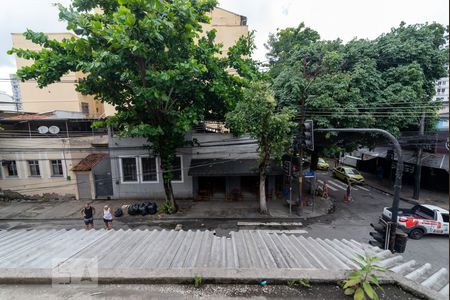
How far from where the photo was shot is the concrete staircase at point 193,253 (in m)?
3.70

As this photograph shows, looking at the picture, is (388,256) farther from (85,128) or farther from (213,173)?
(85,128)

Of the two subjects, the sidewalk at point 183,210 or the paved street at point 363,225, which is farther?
the sidewalk at point 183,210

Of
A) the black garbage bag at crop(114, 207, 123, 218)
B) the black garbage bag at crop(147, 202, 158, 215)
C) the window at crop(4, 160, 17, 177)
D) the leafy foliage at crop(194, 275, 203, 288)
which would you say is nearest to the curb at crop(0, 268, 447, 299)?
the leafy foliage at crop(194, 275, 203, 288)

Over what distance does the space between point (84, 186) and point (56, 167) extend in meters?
2.88

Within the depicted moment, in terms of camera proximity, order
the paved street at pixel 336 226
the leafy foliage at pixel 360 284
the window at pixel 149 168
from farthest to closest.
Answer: the window at pixel 149 168, the paved street at pixel 336 226, the leafy foliage at pixel 360 284

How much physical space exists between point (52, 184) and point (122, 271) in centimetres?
1825

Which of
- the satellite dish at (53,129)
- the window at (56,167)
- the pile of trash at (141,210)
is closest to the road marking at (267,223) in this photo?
the pile of trash at (141,210)

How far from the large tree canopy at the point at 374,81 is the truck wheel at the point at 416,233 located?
223 inches

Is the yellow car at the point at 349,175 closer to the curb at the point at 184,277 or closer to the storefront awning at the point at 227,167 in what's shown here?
the storefront awning at the point at 227,167

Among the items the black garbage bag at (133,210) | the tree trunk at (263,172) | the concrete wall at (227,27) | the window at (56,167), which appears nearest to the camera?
the tree trunk at (263,172)

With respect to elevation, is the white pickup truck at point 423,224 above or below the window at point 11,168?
below

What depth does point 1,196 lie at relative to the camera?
55.2 ft

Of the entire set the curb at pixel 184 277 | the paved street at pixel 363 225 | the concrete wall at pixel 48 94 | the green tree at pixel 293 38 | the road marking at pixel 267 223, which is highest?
the green tree at pixel 293 38

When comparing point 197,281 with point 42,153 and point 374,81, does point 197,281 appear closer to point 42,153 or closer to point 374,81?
point 374,81
